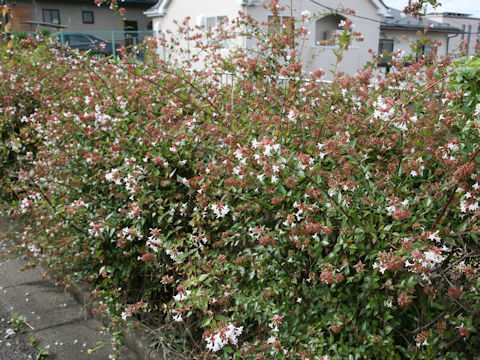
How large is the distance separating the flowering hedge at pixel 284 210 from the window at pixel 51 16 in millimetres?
28144

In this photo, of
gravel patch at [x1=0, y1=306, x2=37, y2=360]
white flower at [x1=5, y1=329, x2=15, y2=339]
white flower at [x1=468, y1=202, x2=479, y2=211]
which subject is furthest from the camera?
white flower at [x1=5, y1=329, x2=15, y2=339]

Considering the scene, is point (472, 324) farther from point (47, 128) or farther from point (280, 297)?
point (47, 128)

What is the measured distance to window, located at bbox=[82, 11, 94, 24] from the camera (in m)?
28.8

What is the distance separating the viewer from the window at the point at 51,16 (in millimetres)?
27950

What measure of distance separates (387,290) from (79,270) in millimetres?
2348

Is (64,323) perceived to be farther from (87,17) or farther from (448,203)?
(87,17)

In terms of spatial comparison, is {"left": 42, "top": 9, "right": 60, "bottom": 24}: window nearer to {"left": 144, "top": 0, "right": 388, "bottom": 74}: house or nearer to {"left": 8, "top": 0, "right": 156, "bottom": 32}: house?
{"left": 8, "top": 0, "right": 156, "bottom": 32}: house

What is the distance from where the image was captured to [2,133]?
5.03 meters

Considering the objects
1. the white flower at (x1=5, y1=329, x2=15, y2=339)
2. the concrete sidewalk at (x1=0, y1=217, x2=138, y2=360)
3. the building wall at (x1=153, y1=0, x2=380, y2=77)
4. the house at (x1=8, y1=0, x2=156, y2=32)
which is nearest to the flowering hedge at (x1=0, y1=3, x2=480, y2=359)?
the concrete sidewalk at (x1=0, y1=217, x2=138, y2=360)

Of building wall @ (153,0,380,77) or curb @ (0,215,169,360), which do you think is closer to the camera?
curb @ (0,215,169,360)

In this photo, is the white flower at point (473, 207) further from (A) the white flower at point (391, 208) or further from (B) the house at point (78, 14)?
(B) the house at point (78, 14)

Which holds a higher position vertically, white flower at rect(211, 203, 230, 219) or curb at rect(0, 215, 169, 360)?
white flower at rect(211, 203, 230, 219)

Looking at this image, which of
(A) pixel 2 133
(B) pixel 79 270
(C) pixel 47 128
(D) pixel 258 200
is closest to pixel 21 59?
(A) pixel 2 133

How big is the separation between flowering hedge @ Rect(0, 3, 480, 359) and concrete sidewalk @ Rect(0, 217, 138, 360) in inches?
9.3
